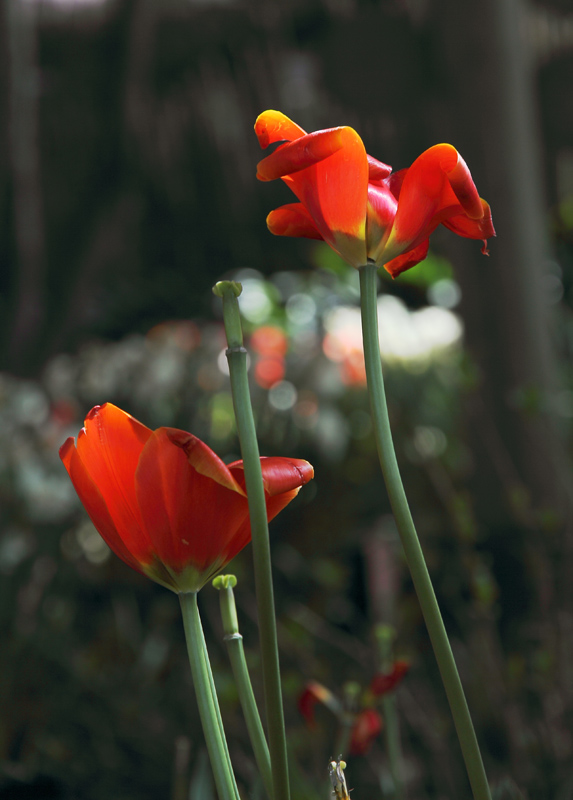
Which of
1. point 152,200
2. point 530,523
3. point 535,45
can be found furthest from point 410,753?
point 152,200

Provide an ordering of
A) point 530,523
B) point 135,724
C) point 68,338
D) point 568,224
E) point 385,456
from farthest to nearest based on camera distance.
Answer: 1. point 568,224
2. point 68,338
3. point 530,523
4. point 135,724
5. point 385,456

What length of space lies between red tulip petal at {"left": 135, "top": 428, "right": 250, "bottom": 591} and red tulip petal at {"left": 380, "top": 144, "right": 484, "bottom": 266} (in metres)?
0.09

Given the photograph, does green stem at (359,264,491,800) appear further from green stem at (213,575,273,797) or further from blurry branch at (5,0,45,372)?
blurry branch at (5,0,45,372)

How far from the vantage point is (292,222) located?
0.83 ft

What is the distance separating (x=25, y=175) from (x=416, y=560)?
2216 mm

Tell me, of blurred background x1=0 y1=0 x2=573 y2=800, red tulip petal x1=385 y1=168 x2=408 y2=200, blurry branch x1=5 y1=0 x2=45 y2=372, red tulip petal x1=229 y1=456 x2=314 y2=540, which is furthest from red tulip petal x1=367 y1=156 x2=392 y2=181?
blurry branch x1=5 y1=0 x2=45 y2=372

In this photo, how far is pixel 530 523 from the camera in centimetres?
99

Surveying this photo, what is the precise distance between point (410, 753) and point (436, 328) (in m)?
1.34

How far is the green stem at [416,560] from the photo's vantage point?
0.18 meters

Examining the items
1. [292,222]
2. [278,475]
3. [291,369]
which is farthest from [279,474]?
[291,369]

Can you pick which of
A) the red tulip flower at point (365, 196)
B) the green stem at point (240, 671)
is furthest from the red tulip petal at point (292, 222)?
the green stem at point (240, 671)

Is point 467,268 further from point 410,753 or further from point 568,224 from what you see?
point 568,224

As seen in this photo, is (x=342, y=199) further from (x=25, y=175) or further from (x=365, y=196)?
(x=25, y=175)

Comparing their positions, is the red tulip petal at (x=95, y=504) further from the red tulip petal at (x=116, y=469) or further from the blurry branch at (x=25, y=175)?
the blurry branch at (x=25, y=175)
